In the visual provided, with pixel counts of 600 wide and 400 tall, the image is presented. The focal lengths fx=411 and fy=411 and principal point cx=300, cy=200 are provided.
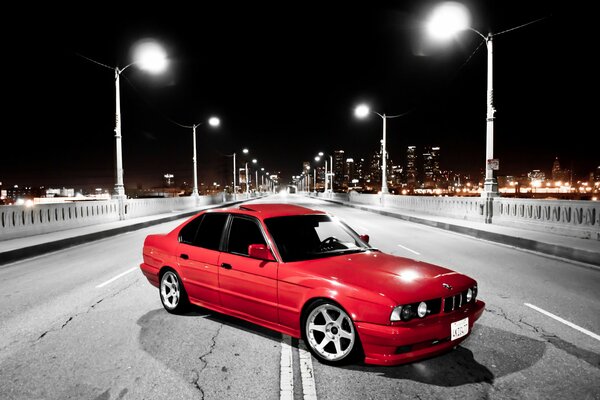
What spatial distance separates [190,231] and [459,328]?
361 centimetres

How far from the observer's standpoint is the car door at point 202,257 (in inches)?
197

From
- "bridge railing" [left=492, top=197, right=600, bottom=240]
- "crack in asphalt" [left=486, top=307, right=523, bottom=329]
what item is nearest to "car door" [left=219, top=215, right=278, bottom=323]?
"crack in asphalt" [left=486, top=307, right=523, bottom=329]

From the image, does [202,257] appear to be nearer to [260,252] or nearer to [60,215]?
[260,252]

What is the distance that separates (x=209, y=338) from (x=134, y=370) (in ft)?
3.14

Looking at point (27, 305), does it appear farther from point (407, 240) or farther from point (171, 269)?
point (407, 240)

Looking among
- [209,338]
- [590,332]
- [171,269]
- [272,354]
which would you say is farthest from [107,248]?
[590,332]

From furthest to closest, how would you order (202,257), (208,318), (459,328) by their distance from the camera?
(208,318) → (202,257) → (459,328)

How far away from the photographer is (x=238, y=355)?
4.11 meters

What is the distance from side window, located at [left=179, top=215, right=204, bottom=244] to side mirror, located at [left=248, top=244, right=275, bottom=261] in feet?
5.02

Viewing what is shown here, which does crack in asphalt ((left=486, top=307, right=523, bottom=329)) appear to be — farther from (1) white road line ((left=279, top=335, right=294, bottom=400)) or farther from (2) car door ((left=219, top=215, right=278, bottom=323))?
(2) car door ((left=219, top=215, right=278, bottom=323))

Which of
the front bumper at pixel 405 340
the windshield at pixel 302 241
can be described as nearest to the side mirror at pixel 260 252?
the windshield at pixel 302 241

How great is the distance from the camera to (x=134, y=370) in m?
3.80

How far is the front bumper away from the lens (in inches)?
136

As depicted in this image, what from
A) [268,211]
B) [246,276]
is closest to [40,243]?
[268,211]
